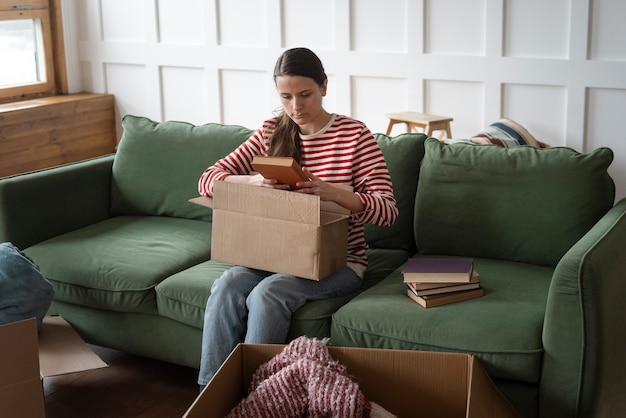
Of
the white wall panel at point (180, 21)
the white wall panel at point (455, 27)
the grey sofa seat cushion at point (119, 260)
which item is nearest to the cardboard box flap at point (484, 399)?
the grey sofa seat cushion at point (119, 260)

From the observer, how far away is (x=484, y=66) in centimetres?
407

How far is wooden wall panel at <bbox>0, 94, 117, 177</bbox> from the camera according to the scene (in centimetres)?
445

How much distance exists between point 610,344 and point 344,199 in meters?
0.82

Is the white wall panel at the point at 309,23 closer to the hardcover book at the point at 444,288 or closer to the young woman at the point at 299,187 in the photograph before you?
the young woman at the point at 299,187

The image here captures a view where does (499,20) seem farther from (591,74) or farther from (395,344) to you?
(395,344)

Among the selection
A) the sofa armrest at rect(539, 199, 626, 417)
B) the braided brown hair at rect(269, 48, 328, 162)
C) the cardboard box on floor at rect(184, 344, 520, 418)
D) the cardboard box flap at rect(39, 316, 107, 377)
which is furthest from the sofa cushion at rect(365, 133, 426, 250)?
the cardboard box flap at rect(39, 316, 107, 377)

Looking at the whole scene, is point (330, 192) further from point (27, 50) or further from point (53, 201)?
point (27, 50)

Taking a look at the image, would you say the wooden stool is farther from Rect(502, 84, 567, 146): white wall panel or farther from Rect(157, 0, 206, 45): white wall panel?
Rect(157, 0, 206, 45): white wall panel

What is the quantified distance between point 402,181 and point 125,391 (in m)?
1.16

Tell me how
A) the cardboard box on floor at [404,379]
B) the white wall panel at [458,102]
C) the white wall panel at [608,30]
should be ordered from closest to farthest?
the cardboard box on floor at [404,379] < the white wall panel at [608,30] < the white wall panel at [458,102]

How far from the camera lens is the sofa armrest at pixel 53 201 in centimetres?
312

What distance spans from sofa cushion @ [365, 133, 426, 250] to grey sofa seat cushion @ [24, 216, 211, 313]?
2.11ft

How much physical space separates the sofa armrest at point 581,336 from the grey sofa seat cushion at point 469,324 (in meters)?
0.06

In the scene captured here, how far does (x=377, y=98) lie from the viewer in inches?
173
